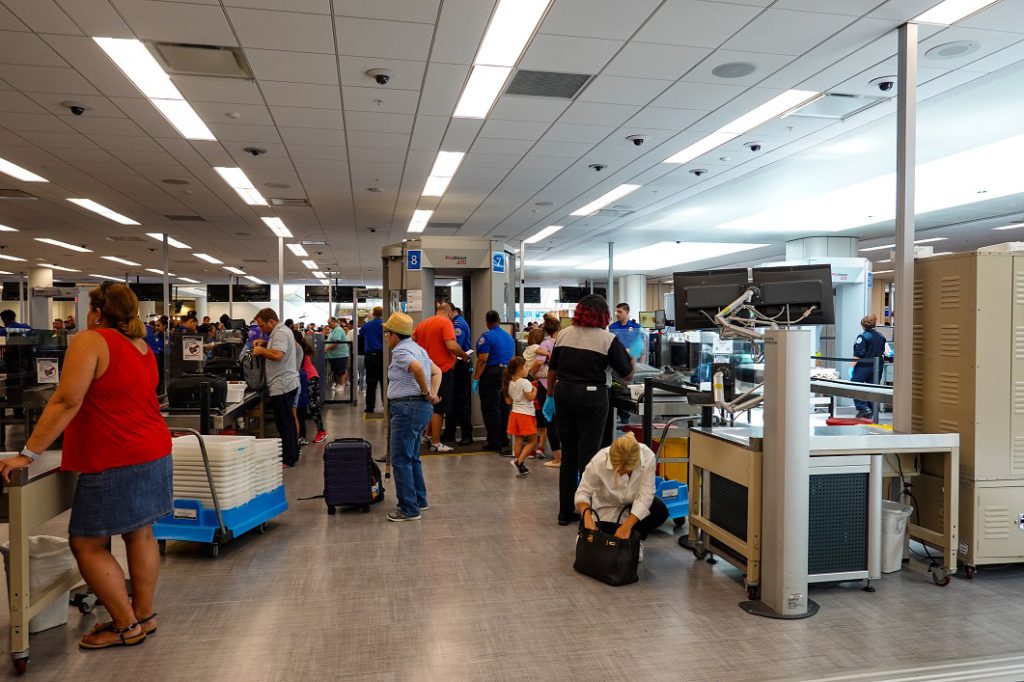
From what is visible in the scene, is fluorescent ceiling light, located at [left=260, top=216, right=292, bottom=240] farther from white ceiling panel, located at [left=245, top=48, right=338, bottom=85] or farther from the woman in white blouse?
the woman in white blouse

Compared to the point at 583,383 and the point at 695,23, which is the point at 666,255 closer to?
the point at 695,23

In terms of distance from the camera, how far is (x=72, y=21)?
4.34 meters

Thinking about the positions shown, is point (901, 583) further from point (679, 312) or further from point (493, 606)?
point (493, 606)

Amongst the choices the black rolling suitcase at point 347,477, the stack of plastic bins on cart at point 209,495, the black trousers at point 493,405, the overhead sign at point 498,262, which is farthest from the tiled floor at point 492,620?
the overhead sign at point 498,262

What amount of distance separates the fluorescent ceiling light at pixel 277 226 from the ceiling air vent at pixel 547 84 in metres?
7.58

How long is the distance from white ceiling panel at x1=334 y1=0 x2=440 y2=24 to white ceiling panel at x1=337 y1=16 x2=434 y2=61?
0.07 m

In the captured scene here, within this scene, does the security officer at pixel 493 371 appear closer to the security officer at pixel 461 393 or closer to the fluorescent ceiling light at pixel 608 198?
the security officer at pixel 461 393

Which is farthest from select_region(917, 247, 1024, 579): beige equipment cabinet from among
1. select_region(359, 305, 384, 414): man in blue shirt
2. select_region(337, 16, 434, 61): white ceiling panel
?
select_region(359, 305, 384, 414): man in blue shirt

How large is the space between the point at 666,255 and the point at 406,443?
16.3m

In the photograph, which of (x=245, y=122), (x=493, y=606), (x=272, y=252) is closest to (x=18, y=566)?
(x=493, y=606)

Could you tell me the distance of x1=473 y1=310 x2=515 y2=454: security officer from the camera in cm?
754

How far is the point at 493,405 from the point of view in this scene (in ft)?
25.2

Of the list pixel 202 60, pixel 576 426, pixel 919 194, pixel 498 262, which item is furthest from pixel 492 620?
pixel 919 194

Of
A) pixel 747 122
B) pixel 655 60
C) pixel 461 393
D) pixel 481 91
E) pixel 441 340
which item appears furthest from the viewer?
pixel 461 393
